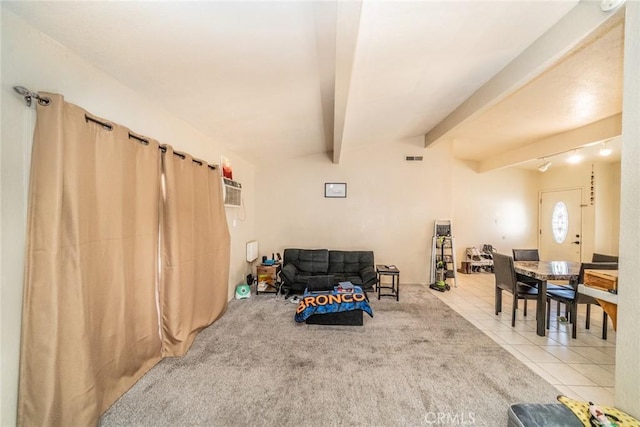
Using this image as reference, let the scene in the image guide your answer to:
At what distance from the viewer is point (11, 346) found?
1300 mm

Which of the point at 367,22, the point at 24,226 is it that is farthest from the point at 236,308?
the point at 367,22

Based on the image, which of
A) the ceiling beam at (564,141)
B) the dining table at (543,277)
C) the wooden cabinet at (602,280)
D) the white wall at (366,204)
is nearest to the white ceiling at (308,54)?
the ceiling beam at (564,141)

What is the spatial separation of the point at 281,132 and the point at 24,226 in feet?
9.21

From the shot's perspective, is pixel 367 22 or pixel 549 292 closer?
pixel 367 22

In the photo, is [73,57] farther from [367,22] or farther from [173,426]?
[173,426]

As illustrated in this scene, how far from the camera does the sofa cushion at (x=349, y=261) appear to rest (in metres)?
4.53

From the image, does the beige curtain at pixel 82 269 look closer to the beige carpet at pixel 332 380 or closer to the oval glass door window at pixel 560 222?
the beige carpet at pixel 332 380

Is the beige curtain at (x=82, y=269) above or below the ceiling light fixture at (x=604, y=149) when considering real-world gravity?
below

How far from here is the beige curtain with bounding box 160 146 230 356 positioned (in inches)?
91.4

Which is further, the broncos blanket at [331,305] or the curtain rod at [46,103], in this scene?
the broncos blanket at [331,305]

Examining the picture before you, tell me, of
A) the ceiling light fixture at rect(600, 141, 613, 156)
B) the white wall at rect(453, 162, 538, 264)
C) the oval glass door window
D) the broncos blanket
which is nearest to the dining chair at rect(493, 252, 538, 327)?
the broncos blanket

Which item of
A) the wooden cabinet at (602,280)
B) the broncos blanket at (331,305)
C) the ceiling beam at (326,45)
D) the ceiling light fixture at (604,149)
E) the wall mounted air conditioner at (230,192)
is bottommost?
the broncos blanket at (331,305)

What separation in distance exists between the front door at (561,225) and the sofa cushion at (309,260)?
5.50m

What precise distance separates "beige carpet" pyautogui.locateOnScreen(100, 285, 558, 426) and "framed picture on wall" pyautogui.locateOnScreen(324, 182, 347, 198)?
9.13ft
